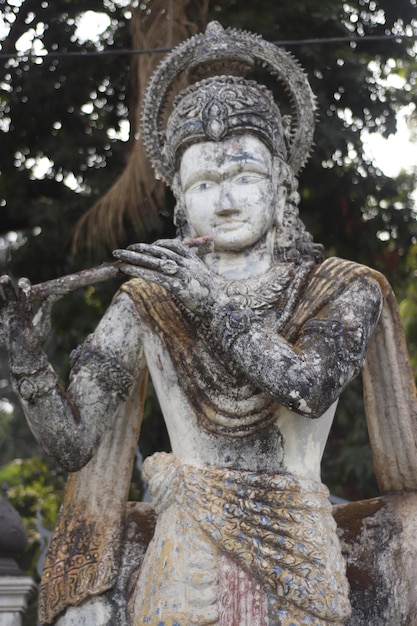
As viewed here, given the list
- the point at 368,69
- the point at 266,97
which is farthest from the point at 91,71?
the point at 266,97

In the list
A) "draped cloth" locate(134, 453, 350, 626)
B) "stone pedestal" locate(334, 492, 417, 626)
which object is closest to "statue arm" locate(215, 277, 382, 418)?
"draped cloth" locate(134, 453, 350, 626)

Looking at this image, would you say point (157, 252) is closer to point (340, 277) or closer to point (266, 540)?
point (340, 277)

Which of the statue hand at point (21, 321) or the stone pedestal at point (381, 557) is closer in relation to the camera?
the statue hand at point (21, 321)

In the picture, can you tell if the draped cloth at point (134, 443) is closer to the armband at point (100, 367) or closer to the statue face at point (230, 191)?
the armband at point (100, 367)

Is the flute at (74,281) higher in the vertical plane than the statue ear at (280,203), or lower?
lower

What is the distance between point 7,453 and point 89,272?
1841cm

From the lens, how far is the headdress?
5426 mm

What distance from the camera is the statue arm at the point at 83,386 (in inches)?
190

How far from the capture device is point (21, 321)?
4.66 m

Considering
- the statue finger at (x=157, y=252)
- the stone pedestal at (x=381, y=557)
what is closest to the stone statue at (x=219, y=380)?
the statue finger at (x=157, y=252)

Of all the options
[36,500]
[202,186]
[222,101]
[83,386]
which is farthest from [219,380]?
[36,500]

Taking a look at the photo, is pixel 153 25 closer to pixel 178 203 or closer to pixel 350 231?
pixel 350 231

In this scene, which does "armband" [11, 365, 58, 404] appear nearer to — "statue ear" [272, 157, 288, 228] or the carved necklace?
the carved necklace

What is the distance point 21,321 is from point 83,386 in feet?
2.02
